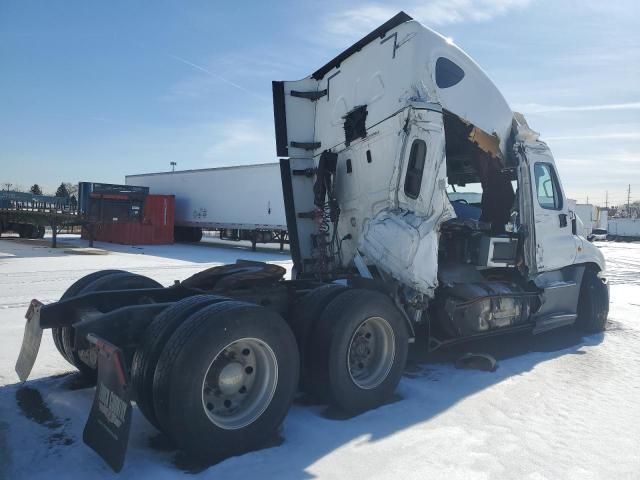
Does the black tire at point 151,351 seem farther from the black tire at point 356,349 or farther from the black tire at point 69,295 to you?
the black tire at point 69,295

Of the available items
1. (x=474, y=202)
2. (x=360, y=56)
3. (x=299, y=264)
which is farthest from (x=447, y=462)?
(x=474, y=202)

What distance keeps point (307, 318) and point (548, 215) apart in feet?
13.4

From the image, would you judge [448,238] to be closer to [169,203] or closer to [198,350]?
[198,350]

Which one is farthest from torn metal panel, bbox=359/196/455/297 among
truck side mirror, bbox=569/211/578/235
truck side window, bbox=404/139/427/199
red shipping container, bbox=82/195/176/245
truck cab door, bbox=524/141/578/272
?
red shipping container, bbox=82/195/176/245

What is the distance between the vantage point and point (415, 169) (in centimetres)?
505

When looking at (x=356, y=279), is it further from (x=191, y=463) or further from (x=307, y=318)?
(x=191, y=463)

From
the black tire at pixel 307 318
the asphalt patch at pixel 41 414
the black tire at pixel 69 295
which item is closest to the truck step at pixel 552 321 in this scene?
the black tire at pixel 307 318

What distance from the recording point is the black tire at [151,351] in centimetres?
297

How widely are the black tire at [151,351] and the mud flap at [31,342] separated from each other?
1180 millimetres

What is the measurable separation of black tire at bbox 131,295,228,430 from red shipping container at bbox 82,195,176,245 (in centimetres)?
2278

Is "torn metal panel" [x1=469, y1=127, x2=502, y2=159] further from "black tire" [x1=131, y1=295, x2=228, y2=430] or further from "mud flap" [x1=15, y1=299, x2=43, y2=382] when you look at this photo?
"mud flap" [x1=15, y1=299, x2=43, y2=382]

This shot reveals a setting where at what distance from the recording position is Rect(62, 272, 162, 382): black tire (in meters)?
4.12

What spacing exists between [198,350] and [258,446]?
825mm

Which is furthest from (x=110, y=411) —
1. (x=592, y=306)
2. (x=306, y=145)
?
(x=592, y=306)
